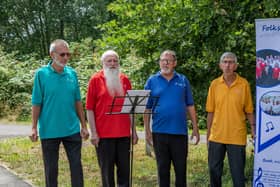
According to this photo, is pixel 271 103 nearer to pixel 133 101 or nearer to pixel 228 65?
pixel 228 65

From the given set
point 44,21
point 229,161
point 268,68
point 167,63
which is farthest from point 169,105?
point 44,21

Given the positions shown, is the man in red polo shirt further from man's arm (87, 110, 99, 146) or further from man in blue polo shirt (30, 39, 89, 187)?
man in blue polo shirt (30, 39, 89, 187)

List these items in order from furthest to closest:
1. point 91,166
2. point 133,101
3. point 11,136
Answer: point 11,136 < point 91,166 < point 133,101

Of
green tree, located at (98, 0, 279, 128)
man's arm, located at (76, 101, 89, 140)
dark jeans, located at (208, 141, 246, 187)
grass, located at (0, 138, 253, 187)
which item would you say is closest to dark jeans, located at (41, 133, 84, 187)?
man's arm, located at (76, 101, 89, 140)

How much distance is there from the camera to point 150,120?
610 centimetres

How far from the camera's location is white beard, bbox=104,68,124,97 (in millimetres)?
5766

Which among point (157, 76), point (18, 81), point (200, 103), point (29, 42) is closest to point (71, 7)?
point (29, 42)

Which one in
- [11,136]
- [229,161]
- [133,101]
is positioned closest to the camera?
[133,101]

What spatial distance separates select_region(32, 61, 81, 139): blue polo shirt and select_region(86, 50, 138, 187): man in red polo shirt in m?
0.24

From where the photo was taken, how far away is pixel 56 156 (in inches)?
226

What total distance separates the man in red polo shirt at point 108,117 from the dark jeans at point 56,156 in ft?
0.73

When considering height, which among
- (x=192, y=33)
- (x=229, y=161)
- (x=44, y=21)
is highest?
(x=44, y=21)

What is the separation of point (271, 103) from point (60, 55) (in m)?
2.39

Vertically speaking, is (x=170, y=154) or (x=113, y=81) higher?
(x=113, y=81)
